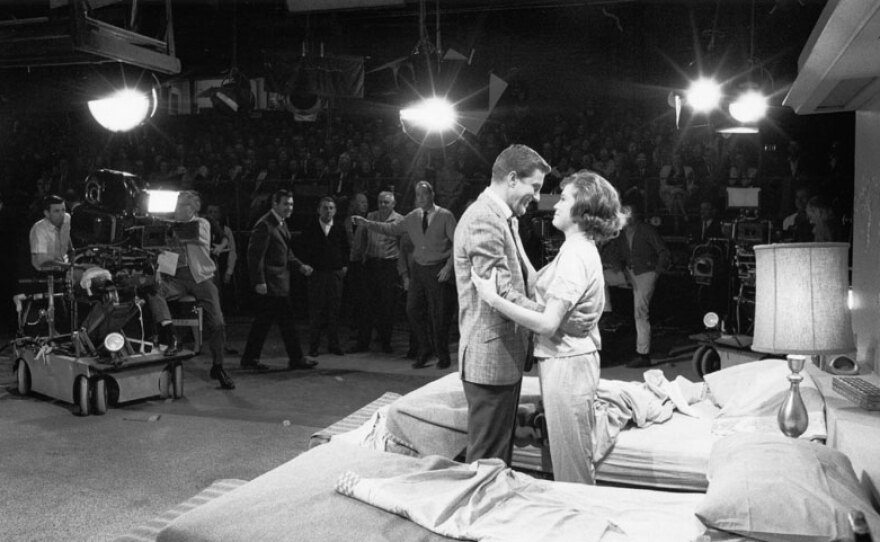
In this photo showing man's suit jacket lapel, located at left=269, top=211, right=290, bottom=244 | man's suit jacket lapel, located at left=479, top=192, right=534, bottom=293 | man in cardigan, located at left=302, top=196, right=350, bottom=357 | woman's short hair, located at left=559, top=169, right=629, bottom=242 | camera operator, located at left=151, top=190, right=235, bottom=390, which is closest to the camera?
woman's short hair, located at left=559, top=169, right=629, bottom=242

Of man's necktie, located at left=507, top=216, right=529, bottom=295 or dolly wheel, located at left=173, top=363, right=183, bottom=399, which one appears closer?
man's necktie, located at left=507, top=216, right=529, bottom=295

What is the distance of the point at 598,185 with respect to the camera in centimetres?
351

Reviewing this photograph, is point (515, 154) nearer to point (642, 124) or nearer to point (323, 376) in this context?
point (323, 376)

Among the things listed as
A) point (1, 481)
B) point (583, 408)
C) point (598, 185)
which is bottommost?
point (1, 481)

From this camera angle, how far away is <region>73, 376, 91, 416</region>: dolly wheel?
644 cm

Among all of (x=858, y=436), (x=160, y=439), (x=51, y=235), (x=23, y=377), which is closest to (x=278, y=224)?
(x=51, y=235)

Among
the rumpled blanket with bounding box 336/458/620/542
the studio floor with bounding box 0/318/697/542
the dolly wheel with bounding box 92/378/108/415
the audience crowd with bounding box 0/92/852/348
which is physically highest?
the audience crowd with bounding box 0/92/852/348

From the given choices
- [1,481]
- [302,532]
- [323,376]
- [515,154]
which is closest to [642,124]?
[323,376]

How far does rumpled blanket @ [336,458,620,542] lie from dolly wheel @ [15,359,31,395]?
5.56 metres

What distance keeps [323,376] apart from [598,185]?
5.15 metres

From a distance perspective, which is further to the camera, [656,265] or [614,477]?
[656,265]

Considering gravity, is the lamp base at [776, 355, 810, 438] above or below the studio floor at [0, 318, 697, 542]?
above

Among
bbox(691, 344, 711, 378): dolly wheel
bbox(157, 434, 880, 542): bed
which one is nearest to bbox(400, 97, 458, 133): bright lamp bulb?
bbox(691, 344, 711, 378): dolly wheel

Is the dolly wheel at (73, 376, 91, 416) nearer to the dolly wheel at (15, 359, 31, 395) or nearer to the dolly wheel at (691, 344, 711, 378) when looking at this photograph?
the dolly wheel at (15, 359, 31, 395)
